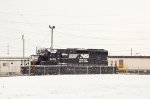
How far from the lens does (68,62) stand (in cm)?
4938

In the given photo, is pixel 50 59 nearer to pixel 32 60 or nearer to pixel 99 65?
pixel 32 60

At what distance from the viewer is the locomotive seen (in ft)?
150

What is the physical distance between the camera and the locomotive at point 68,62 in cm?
4575

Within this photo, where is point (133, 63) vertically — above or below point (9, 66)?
above

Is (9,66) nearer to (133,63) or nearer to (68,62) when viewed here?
(68,62)
